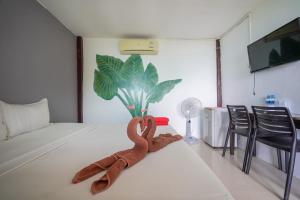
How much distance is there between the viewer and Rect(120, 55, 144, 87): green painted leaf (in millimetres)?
3533

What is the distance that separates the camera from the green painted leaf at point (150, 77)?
366 centimetres

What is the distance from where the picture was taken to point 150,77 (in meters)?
3.69

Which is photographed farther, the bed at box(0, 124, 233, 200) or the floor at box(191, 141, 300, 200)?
the floor at box(191, 141, 300, 200)

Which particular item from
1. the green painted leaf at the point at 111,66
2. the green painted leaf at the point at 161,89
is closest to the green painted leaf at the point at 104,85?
the green painted leaf at the point at 111,66

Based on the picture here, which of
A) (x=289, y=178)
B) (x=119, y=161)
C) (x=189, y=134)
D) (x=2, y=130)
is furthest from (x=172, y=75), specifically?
(x=119, y=161)

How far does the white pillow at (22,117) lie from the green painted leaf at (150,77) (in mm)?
2093

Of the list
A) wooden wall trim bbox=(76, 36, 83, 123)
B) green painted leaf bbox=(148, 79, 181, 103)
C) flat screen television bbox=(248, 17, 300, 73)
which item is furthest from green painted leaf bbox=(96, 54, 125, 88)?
flat screen television bbox=(248, 17, 300, 73)

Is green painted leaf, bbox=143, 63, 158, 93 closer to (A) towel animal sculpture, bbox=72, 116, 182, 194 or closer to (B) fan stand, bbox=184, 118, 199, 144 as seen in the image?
(B) fan stand, bbox=184, 118, 199, 144

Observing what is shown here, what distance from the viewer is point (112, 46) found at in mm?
3785

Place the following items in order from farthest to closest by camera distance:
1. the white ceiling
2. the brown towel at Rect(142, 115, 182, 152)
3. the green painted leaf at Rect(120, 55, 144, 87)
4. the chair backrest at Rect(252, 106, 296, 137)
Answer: the green painted leaf at Rect(120, 55, 144, 87) → the white ceiling → the chair backrest at Rect(252, 106, 296, 137) → the brown towel at Rect(142, 115, 182, 152)

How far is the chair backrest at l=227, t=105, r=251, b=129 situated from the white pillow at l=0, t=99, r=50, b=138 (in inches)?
99.3

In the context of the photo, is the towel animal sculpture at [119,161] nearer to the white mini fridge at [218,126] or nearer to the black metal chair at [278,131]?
the black metal chair at [278,131]

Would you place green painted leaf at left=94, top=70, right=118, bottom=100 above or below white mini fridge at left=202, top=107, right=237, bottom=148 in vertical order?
above

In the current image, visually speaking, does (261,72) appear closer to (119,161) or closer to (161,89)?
(161,89)
